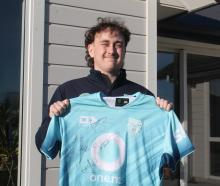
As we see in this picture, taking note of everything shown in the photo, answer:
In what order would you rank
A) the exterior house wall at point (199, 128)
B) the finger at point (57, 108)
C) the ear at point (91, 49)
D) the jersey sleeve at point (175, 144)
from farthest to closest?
1. the exterior house wall at point (199, 128)
2. the ear at point (91, 49)
3. the jersey sleeve at point (175, 144)
4. the finger at point (57, 108)

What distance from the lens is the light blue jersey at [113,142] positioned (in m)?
2.61

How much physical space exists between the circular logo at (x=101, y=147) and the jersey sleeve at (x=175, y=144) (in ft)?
0.81

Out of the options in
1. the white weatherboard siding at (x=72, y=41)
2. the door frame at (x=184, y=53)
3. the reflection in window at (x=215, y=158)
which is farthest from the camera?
the reflection in window at (x=215, y=158)

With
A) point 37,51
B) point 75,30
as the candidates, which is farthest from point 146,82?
point 37,51

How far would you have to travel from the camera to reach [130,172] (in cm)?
263

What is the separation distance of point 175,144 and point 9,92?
1.92 meters

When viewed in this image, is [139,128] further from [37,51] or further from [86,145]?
[37,51]

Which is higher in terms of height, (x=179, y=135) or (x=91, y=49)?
(x=91, y=49)

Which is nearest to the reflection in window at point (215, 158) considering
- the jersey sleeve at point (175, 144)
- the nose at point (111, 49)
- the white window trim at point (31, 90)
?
the white window trim at point (31, 90)

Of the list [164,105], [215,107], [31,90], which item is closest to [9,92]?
[31,90]

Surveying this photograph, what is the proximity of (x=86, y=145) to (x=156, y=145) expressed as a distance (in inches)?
15.2

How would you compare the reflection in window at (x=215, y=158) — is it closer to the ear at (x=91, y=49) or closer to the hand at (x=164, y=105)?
the hand at (x=164, y=105)

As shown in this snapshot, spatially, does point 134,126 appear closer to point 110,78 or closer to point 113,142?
point 113,142

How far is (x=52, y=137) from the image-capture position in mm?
2594
